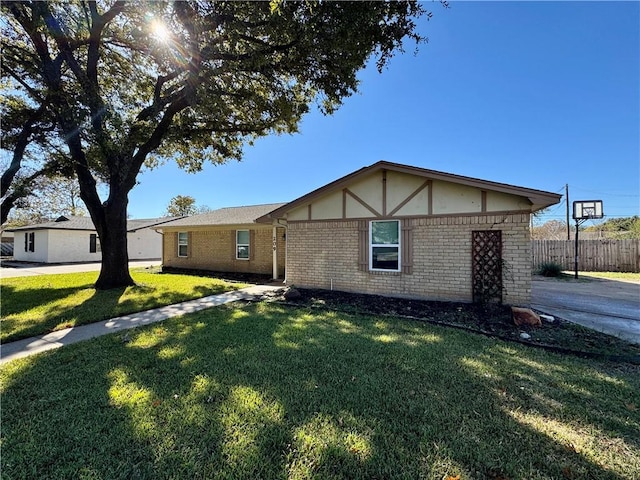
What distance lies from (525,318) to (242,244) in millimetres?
12175

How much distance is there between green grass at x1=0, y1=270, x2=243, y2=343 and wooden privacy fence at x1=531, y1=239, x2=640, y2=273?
56.5ft

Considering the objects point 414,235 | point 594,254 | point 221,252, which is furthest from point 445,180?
point 594,254

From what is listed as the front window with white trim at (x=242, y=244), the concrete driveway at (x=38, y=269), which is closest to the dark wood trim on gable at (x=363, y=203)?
the front window with white trim at (x=242, y=244)

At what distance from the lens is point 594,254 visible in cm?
1603

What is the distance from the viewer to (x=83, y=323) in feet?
20.1

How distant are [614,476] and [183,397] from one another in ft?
12.4

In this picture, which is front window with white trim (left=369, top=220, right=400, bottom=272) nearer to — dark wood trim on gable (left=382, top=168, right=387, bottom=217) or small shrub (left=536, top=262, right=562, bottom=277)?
dark wood trim on gable (left=382, top=168, right=387, bottom=217)

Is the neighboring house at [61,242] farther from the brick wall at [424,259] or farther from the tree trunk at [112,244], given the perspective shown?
the brick wall at [424,259]

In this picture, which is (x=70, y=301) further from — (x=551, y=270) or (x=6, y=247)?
(x=6, y=247)

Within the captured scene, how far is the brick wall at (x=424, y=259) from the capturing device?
698 cm

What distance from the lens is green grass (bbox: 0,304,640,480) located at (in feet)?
7.10

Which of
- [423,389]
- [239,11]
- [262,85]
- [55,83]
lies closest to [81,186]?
[55,83]

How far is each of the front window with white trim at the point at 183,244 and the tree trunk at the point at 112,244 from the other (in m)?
6.32

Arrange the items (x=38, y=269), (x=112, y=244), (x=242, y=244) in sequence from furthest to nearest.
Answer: (x=38, y=269), (x=242, y=244), (x=112, y=244)
